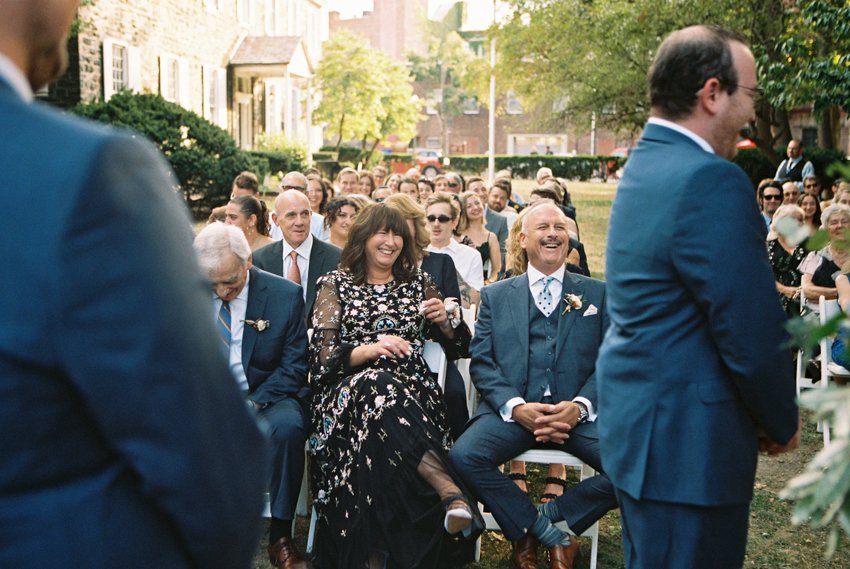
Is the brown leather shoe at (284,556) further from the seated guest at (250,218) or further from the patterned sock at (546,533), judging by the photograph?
the seated guest at (250,218)

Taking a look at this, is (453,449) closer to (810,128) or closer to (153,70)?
(153,70)

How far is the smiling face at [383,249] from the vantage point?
5.96m

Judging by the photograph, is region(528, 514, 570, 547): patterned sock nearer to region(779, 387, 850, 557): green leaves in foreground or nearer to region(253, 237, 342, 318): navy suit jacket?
region(253, 237, 342, 318): navy suit jacket

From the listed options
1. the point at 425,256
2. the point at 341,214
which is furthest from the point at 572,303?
the point at 341,214

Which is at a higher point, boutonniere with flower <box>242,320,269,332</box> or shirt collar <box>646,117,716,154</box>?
shirt collar <box>646,117,716,154</box>

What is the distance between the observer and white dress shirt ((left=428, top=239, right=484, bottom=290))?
845 cm

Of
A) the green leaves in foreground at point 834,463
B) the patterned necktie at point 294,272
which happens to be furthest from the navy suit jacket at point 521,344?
the green leaves in foreground at point 834,463

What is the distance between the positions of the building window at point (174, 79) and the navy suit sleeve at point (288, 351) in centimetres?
2187

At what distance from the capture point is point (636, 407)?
263cm

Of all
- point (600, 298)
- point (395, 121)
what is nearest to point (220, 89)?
point (395, 121)

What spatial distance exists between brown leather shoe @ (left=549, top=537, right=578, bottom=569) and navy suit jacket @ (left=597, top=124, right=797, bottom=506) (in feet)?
8.02

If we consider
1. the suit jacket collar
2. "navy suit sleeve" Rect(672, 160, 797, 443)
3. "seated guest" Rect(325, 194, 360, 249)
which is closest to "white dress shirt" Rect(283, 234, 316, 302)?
"seated guest" Rect(325, 194, 360, 249)

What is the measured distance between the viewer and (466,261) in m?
8.48

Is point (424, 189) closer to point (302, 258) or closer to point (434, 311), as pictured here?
point (302, 258)
